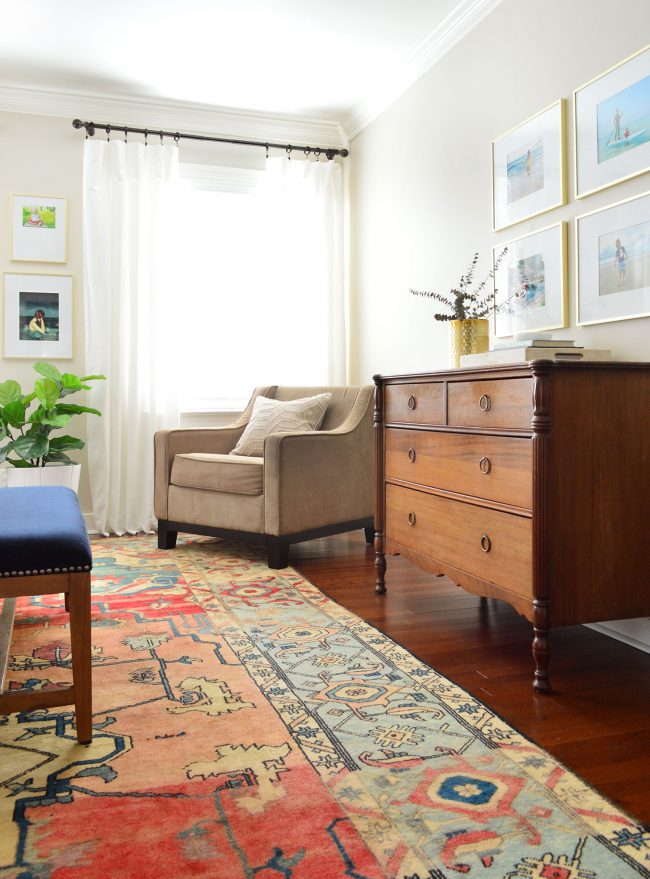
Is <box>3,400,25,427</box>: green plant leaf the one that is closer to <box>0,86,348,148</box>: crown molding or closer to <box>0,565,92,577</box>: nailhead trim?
<box>0,86,348,148</box>: crown molding

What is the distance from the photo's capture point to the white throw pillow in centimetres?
413

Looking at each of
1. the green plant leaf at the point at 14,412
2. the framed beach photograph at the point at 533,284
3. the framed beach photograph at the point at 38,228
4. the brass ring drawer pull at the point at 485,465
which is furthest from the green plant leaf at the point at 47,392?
the brass ring drawer pull at the point at 485,465

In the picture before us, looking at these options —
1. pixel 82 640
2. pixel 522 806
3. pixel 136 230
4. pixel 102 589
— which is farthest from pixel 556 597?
pixel 136 230

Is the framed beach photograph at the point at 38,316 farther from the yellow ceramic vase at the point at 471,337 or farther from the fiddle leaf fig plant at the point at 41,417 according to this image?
the yellow ceramic vase at the point at 471,337

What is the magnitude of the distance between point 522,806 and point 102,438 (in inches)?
147

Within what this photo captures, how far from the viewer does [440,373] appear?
2668 millimetres

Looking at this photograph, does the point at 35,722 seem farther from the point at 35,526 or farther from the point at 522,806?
the point at 522,806

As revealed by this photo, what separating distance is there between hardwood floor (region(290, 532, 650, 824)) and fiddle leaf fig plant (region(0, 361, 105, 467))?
1.67 meters

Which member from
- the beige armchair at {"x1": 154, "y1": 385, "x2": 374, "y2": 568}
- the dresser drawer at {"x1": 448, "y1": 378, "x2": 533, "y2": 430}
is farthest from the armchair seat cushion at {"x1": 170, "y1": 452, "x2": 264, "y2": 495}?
the dresser drawer at {"x1": 448, "y1": 378, "x2": 533, "y2": 430}

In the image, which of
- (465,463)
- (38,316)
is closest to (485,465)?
(465,463)

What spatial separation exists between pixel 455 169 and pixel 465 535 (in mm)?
2141

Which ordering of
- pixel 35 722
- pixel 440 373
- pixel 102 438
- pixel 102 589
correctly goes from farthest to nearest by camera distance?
pixel 102 438, pixel 102 589, pixel 440 373, pixel 35 722

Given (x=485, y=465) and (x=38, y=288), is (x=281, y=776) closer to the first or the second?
(x=485, y=465)

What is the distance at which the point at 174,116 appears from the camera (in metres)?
4.88
